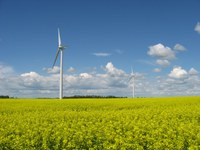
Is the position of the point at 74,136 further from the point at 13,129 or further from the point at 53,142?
the point at 13,129

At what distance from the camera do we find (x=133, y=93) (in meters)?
81.7

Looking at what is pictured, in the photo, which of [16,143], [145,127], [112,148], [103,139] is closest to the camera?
[112,148]

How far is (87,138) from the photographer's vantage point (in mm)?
13383

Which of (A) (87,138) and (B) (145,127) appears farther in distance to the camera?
(B) (145,127)

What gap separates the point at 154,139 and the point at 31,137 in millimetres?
5015

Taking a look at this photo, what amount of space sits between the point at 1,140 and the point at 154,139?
597 centimetres

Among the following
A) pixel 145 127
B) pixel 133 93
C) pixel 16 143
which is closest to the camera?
pixel 16 143

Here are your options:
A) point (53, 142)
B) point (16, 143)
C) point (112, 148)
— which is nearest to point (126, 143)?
point (112, 148)

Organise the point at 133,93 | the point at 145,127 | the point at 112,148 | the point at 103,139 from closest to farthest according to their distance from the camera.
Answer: the point at 112,148 < the point at 103,139 < the point at 145,127 < the point at 133,93

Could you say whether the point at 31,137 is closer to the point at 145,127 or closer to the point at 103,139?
→ the point at 103,139

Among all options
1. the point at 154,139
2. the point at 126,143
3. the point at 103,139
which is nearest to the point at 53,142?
the point at 103,139

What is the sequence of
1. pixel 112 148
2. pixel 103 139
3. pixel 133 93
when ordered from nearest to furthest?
pixel 112 148, pixel 103 139, pixel 133 93

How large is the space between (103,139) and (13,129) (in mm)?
5109

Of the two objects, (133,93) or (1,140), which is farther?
(133,93)
